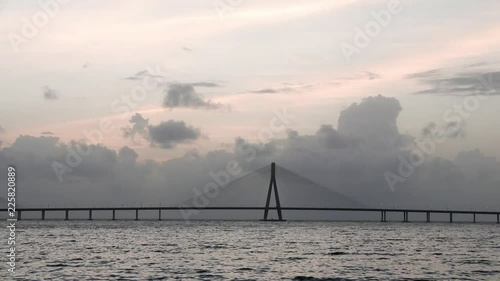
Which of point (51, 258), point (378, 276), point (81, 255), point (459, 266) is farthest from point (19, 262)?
point (459, 266)

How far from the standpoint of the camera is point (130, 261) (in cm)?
6394

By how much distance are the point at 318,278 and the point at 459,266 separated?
1630 centimetres

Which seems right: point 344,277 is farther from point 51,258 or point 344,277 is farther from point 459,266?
point 51,258

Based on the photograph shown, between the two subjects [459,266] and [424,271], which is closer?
[424,271]

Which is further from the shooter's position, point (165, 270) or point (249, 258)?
point (249, 258)

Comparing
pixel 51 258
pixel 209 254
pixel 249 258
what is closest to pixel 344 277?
pixel 249 258

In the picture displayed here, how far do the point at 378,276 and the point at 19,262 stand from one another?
30.3 meters

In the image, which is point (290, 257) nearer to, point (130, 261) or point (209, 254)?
point (209, 254)

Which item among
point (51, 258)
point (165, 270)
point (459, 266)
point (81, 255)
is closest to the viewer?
point (165, 270)

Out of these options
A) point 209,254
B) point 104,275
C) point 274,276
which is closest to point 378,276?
point 274,276

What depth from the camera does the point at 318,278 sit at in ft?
165

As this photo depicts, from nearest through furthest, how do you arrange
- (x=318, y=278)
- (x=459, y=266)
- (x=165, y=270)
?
(x=318, y=278) < (x=165, y=270) < (x=459, y=266)

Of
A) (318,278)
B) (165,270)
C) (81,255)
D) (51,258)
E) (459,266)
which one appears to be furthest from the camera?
(81,255)

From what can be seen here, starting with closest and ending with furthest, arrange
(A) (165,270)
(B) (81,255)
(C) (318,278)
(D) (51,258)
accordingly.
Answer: (C) (318,278) < (A) (165,270) < (D) (51,258) < (B) (81,255)
